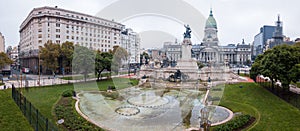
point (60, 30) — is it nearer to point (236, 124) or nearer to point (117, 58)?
point (117, 58)

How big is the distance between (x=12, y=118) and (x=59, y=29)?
184 ft

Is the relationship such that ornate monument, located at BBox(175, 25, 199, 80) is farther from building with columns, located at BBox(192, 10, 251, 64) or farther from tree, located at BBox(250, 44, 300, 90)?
building with columns, located at BBox(192, 10, 251, 64)

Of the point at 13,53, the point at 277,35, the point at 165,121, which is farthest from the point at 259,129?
the point at 13,53

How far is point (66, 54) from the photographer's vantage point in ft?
188

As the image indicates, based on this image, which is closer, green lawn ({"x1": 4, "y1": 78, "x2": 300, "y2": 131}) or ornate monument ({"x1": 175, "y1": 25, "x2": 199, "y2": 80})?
green lawn ({"x1": 4, "y1": 78, "x2": 300, "y2": 131})

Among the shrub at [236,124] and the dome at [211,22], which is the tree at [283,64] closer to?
the shrub at [236,124]

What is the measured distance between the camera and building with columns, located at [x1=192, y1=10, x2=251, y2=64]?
11040 centimetres

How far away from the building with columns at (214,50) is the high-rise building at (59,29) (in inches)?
2041

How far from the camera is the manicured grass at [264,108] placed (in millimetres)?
17969

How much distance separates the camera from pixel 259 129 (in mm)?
16875

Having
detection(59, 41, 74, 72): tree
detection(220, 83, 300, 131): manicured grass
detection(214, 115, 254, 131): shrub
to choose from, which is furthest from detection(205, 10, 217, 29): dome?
detection(214, 115, 254, 131): shrub


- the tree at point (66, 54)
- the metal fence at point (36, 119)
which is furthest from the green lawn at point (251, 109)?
the tree at point (66, 54)

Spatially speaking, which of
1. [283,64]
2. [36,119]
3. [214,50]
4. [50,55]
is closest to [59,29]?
[50,55]

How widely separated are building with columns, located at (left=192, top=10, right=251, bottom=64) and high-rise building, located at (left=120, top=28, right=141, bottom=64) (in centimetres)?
3960
